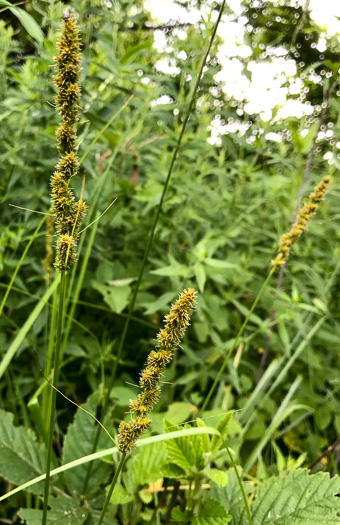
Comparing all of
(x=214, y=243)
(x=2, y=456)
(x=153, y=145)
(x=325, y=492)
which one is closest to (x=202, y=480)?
(x=325, y=492)

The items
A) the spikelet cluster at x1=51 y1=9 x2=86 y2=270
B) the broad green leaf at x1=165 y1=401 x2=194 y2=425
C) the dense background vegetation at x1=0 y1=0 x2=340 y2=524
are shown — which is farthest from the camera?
the dense background vegetation at x1=0 y1=0 x2=340 y2=524

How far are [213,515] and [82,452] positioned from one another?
0.40 metres

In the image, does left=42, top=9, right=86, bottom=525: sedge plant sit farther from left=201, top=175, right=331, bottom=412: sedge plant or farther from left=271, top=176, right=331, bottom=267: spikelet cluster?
left=271, top=176, right=331, bottom=267: spikelet cluster

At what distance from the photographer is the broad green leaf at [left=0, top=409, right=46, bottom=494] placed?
966 mm

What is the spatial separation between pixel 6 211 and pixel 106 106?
683 millimetres

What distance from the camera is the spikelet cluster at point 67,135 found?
0.50 meters

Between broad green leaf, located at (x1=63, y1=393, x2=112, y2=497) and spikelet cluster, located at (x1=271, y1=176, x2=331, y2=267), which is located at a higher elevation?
spikelet cluster, located at (x1=271, y1=176, x2=331, y2=267)

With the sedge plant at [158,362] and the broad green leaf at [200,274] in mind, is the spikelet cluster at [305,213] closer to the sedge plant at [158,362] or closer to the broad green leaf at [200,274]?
the broad green leaf at [200,274]

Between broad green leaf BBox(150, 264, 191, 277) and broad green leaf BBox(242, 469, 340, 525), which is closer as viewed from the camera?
broad green leaf BBox(242, 469, 340, 525)

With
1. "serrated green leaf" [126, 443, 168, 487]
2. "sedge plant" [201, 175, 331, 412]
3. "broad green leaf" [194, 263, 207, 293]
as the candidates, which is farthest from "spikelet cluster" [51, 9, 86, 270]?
"broad green leaf" [194, 263, 207, 293]

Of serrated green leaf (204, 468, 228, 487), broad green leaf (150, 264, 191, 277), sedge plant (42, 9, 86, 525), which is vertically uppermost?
sedge plant (42, 9, 86, 525)

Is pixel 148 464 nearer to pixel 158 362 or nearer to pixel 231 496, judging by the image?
pixel 231 496

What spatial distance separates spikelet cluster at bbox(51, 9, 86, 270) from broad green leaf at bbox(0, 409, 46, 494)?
694 millimetres

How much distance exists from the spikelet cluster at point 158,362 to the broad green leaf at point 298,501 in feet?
1.67
